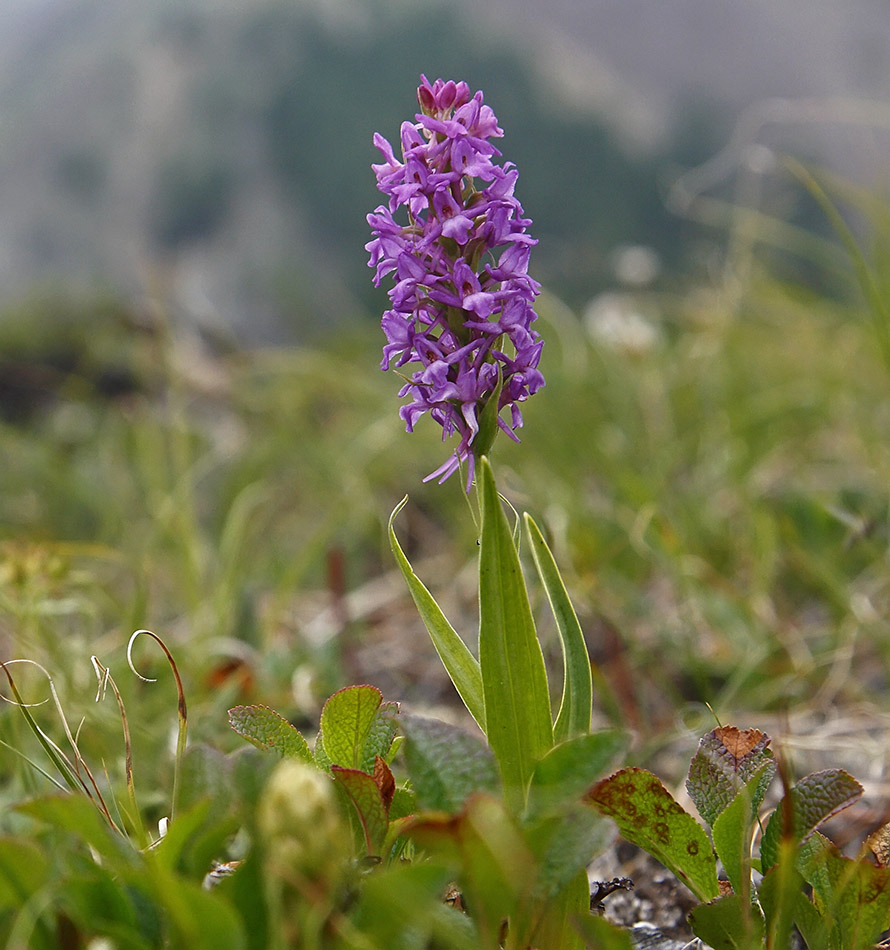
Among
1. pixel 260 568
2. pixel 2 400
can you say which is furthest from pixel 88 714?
pixel 2 400

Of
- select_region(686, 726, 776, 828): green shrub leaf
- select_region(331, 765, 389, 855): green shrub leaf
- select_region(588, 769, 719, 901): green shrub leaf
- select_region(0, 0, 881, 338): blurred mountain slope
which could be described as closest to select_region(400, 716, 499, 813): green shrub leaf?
select_region(331, 765, 389, 855): green shrub leaf

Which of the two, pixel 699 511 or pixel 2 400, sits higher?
pixel 2 400

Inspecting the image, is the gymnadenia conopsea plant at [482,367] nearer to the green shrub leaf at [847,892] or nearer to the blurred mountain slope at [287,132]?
the green shrub leaf at [847,892]

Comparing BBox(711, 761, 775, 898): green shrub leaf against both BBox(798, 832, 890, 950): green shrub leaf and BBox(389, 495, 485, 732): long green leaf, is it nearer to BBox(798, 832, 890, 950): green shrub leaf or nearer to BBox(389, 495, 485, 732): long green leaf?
BBox(798, 832, 890, 950): green shrub leaf

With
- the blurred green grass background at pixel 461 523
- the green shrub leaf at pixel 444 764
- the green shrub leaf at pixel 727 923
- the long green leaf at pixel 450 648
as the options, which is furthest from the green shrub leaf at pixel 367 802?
the blurred green grass background at pixel 461 523

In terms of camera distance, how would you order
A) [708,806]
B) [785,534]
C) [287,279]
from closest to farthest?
[708,806] < [785,534] < [287,279]

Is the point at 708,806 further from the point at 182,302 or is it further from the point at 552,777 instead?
the point at 182,302

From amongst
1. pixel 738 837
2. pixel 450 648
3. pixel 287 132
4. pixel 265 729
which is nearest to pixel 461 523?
pixel 450 648
